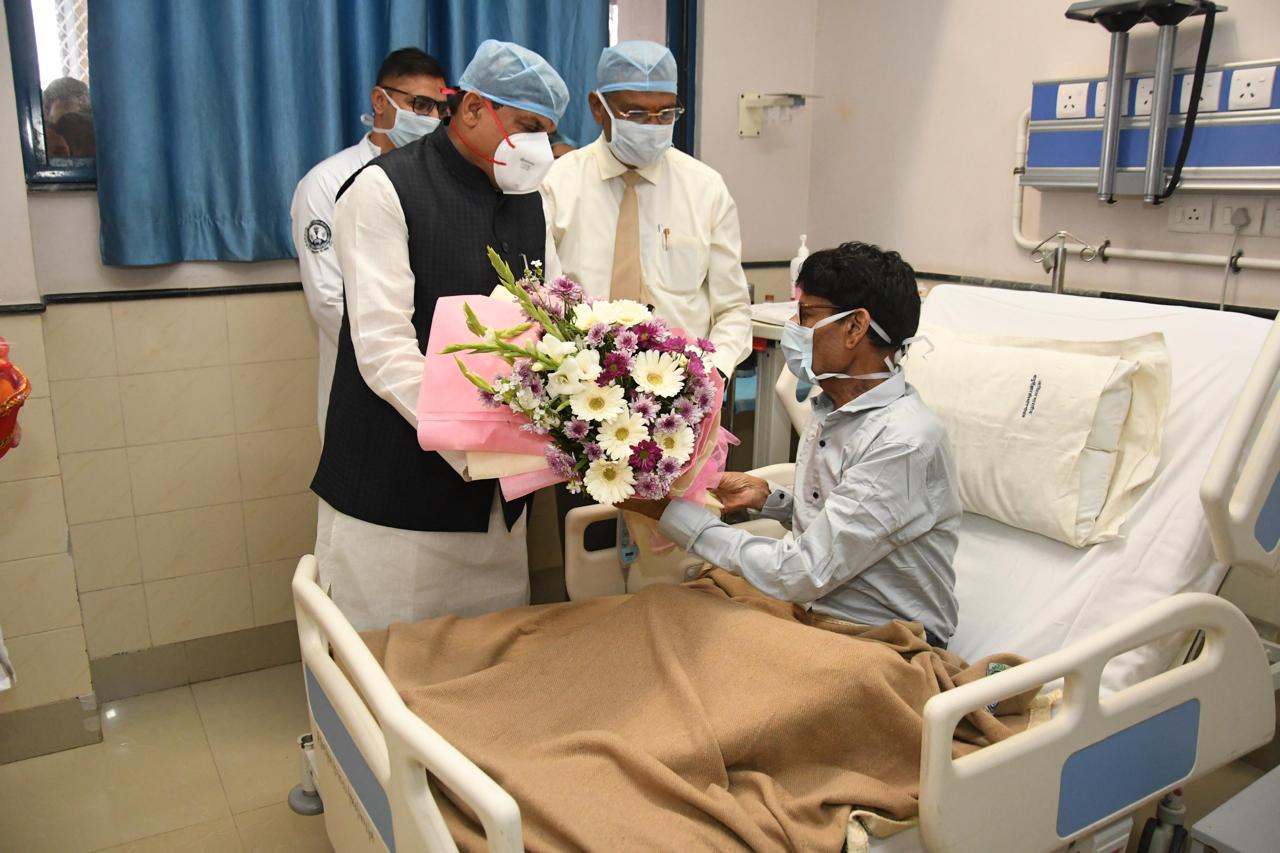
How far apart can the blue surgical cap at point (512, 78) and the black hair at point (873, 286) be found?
61cm

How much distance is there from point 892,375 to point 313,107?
6.33 feet

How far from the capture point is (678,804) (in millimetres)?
1331

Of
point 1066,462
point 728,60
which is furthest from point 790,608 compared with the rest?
point 728,60

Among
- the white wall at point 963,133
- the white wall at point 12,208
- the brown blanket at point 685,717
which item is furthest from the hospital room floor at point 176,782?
the white wall at point 963,133

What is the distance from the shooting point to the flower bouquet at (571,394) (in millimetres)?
1540

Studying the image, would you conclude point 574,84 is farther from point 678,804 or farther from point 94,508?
point 678,804

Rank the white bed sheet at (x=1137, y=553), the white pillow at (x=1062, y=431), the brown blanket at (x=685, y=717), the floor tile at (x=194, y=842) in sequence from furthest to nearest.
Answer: the floor tile at (x=194, y=842) < the white pillow at (x=1062, y=431) < the white bed sheet at (x=1137, y=553) < the brown blanket at (x=685, y=717)

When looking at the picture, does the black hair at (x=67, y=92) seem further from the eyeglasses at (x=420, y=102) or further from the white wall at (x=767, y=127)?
the white wall at (x=767, y=127)

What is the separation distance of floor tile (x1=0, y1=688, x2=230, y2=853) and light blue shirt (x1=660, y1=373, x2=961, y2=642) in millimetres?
1583

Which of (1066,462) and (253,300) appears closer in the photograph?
(1066,462)

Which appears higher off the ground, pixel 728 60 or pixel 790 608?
pixel 728 60

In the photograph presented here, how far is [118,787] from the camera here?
102 inches

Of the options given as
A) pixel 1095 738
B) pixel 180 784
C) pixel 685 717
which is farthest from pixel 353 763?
pixel 180 784

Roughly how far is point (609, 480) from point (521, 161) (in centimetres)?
68
